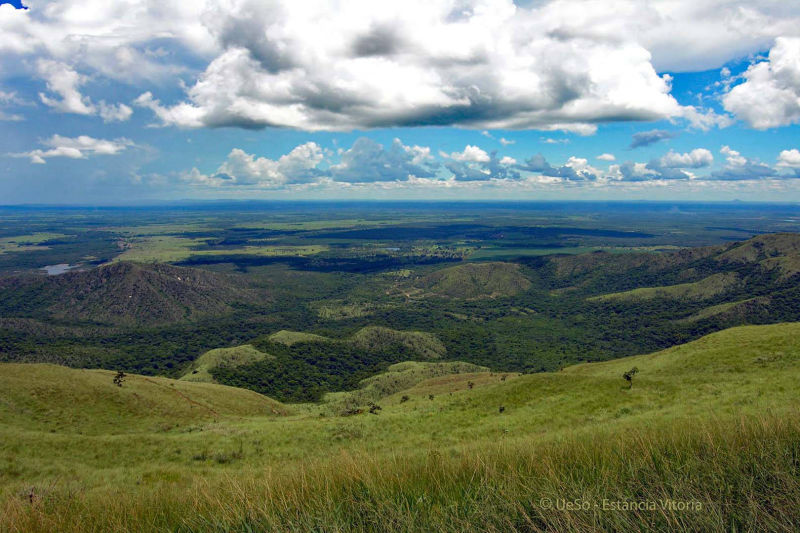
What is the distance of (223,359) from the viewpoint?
11062 cm

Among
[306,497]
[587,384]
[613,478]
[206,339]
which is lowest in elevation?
[206,339]

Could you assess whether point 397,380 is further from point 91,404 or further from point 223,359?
point 91,404

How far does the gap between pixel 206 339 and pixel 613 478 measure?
187 meters

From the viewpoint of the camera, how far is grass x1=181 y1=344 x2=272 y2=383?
101250 millimetres

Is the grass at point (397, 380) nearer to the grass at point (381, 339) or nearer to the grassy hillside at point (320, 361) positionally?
the grassy hillside at point (320, 361)

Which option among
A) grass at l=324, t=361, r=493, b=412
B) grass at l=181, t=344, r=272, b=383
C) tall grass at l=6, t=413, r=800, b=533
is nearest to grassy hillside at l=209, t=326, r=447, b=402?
grass at l=181, t=344, r=272, b=383

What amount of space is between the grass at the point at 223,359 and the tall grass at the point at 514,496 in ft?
337

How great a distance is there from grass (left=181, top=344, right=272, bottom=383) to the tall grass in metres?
103

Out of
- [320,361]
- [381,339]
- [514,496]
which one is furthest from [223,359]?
[514,496]

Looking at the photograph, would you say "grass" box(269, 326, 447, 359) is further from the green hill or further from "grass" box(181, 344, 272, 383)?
the green hill

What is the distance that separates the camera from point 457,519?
4.31m

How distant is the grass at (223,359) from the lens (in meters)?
101

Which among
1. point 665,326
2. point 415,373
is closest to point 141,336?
point 415,373

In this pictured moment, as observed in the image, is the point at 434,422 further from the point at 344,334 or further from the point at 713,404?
the point at 344,334
